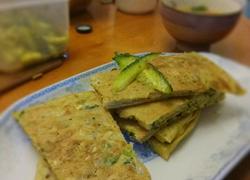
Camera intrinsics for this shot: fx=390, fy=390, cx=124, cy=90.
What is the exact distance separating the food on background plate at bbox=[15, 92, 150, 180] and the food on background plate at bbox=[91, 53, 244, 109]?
33 mm

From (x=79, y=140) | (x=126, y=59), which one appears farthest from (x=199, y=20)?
(x=79, y=140)

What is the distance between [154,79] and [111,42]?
0.39m

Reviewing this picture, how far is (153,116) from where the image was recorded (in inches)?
27.5

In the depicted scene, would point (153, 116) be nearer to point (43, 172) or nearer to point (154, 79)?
point (154, 79)

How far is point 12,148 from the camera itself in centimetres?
67

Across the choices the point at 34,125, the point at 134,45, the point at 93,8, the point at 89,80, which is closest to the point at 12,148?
the point at 34,125

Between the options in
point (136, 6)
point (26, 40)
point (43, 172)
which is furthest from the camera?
point (136, 6)

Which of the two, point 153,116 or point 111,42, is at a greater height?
point 153,116

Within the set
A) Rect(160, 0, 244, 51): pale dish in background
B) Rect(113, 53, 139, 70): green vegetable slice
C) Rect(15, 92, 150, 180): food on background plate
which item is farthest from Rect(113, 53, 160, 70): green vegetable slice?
Rect(160, 0, 244, 51): pale dish in background

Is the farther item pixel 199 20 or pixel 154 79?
pixel 199 20

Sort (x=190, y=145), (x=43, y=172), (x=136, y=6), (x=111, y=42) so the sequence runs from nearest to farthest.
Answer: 1. (x=43, y=172)
2. (x=190, y=145)
3. (x=111, y=42)
4. (x=136, y=6)

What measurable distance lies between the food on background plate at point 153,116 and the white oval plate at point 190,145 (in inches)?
1.4

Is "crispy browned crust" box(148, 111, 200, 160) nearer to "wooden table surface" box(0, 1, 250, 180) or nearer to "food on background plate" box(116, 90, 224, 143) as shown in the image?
"food on background plate" box(116, 90, 224, 143)

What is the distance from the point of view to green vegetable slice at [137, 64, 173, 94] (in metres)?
0.73
